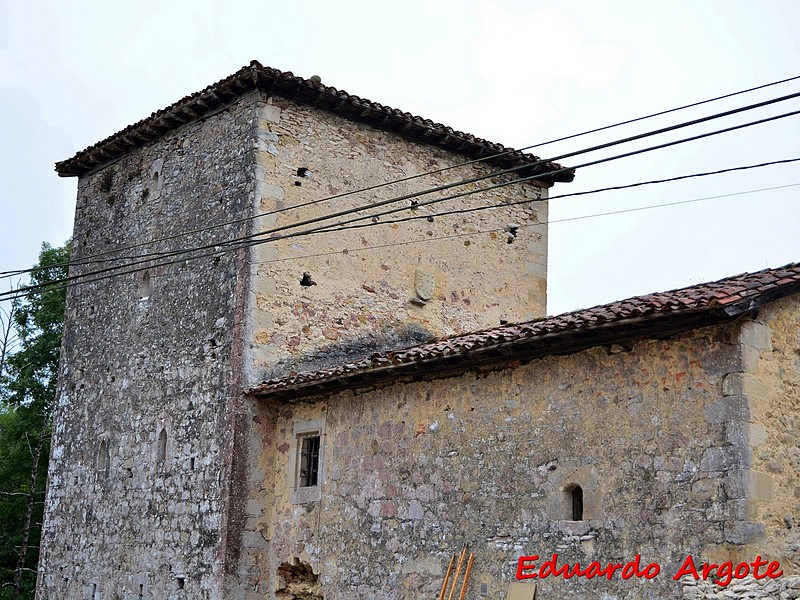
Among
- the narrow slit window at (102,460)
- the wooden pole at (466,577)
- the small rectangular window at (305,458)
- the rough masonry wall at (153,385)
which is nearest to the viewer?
the wooden pole at (466,577)

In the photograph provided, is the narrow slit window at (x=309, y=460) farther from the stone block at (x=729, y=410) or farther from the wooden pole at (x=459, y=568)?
the stone block at (x=729, y=410)

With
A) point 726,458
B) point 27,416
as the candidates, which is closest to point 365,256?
point 726,458

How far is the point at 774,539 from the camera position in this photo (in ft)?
27.8

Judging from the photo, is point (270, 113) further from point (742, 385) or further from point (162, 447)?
point (742, 385)

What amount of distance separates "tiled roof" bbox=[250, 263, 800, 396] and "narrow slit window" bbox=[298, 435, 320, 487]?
3.06 ft

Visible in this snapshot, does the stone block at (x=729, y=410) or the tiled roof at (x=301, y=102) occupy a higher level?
the tiled roof at (x=301, y=102)

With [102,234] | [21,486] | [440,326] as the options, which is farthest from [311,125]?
[21,486]

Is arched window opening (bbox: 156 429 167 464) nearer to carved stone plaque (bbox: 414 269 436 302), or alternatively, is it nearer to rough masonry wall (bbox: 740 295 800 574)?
carved stone plaque (bbox: 414 269 436 302)

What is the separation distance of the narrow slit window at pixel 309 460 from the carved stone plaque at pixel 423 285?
121 inches

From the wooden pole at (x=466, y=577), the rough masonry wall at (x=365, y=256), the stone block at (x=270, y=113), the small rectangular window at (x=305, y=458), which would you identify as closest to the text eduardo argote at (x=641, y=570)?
the wooden pole at (x=466, y=577)

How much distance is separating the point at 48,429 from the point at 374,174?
13.9 m

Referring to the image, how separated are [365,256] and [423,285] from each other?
A: 3.36 feet

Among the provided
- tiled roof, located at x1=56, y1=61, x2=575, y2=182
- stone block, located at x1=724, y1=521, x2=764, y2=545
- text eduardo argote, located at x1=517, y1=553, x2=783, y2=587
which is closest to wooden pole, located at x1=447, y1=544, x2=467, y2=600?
text eduardo argote, located at x1=517, y1=553, x2=783, y2=587

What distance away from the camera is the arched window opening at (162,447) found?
1424 cm
